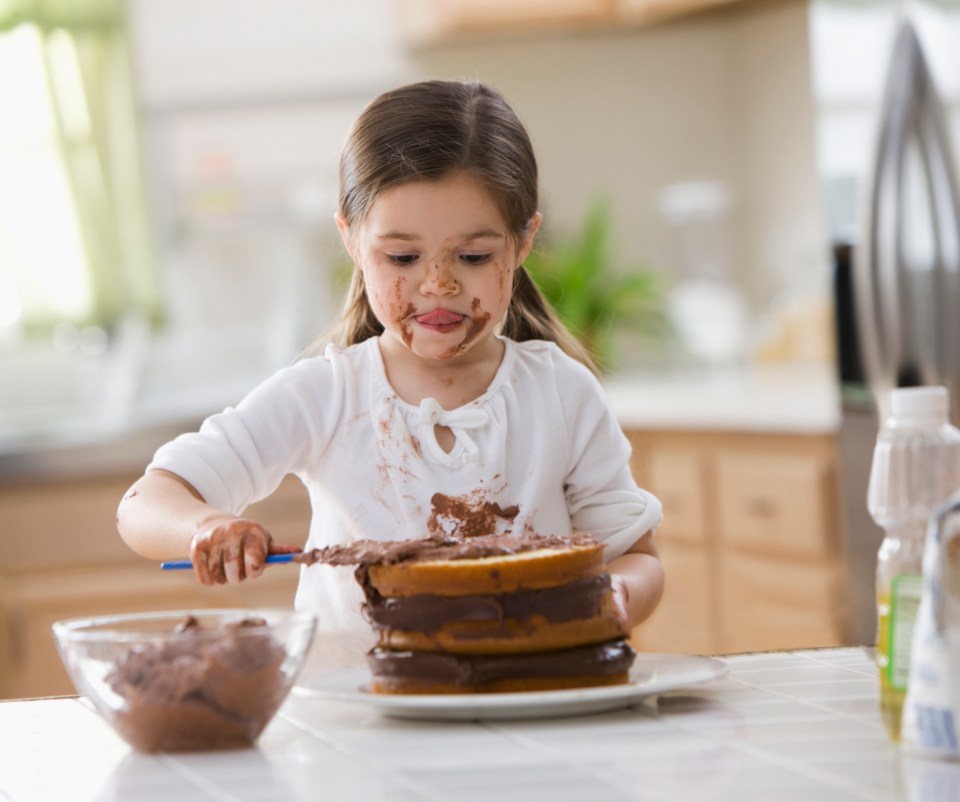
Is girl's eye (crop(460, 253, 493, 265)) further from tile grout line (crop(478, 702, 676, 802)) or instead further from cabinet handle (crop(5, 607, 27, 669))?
cabinet handle (crop(5, 607, 27, 669))

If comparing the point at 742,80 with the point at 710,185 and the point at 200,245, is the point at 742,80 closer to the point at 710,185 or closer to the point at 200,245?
the point at 710,185

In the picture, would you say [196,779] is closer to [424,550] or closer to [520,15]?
[424,550]

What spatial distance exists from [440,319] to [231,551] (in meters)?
0.38

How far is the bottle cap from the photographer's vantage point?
890 mm

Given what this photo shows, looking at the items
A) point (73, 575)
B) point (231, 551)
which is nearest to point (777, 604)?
point (73, 575)

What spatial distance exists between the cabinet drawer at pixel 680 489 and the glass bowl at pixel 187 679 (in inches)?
→ 94.3

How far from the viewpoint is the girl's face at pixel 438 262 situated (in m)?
1.35

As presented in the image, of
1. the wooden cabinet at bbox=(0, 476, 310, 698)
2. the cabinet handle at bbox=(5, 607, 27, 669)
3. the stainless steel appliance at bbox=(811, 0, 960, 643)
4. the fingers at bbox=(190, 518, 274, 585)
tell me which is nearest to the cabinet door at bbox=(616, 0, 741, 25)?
Result: the stainless steel appliance at bbox=(811, 0, 960, 643)

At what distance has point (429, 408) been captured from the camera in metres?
1.46

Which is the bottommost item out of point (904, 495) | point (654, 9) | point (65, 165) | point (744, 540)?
point (744, 540)

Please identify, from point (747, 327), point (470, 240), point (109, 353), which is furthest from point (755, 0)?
point (470, 240)

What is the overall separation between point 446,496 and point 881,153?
1.67m

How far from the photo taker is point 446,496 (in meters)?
1.45

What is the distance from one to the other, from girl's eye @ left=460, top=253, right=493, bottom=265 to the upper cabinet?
2.61 metres
